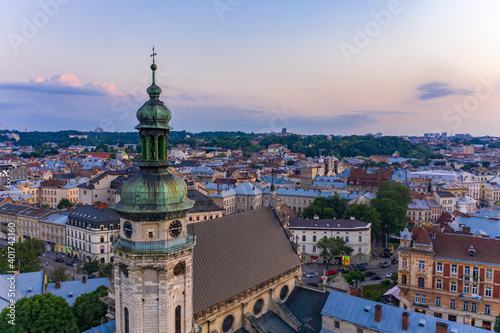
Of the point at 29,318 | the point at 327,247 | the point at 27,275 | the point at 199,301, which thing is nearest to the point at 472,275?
the point at 327,247

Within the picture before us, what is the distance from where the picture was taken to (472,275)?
5000cm

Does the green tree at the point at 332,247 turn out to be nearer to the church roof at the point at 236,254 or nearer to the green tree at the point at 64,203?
the church roof at the point at 236,254

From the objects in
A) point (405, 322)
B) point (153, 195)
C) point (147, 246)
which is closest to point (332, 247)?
point (405, 322)

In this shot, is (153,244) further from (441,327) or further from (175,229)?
(441,327)

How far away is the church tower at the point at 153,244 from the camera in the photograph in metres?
22.7

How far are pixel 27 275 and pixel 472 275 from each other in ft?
191

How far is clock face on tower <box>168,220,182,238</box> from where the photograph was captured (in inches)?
933

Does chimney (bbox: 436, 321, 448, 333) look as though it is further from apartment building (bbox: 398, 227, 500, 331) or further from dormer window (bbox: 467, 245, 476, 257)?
dormer window (bbox: 467, 245, 476, 257)

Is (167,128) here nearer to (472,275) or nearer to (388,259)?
(472,275)

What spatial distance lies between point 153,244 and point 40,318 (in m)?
22.4

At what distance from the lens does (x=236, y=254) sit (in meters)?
33.2

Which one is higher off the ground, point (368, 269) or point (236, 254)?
point (236, 254)

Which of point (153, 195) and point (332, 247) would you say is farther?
point (332, 247)

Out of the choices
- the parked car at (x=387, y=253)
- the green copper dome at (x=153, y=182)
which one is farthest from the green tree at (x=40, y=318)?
the parked car at (x=387, y=253)
